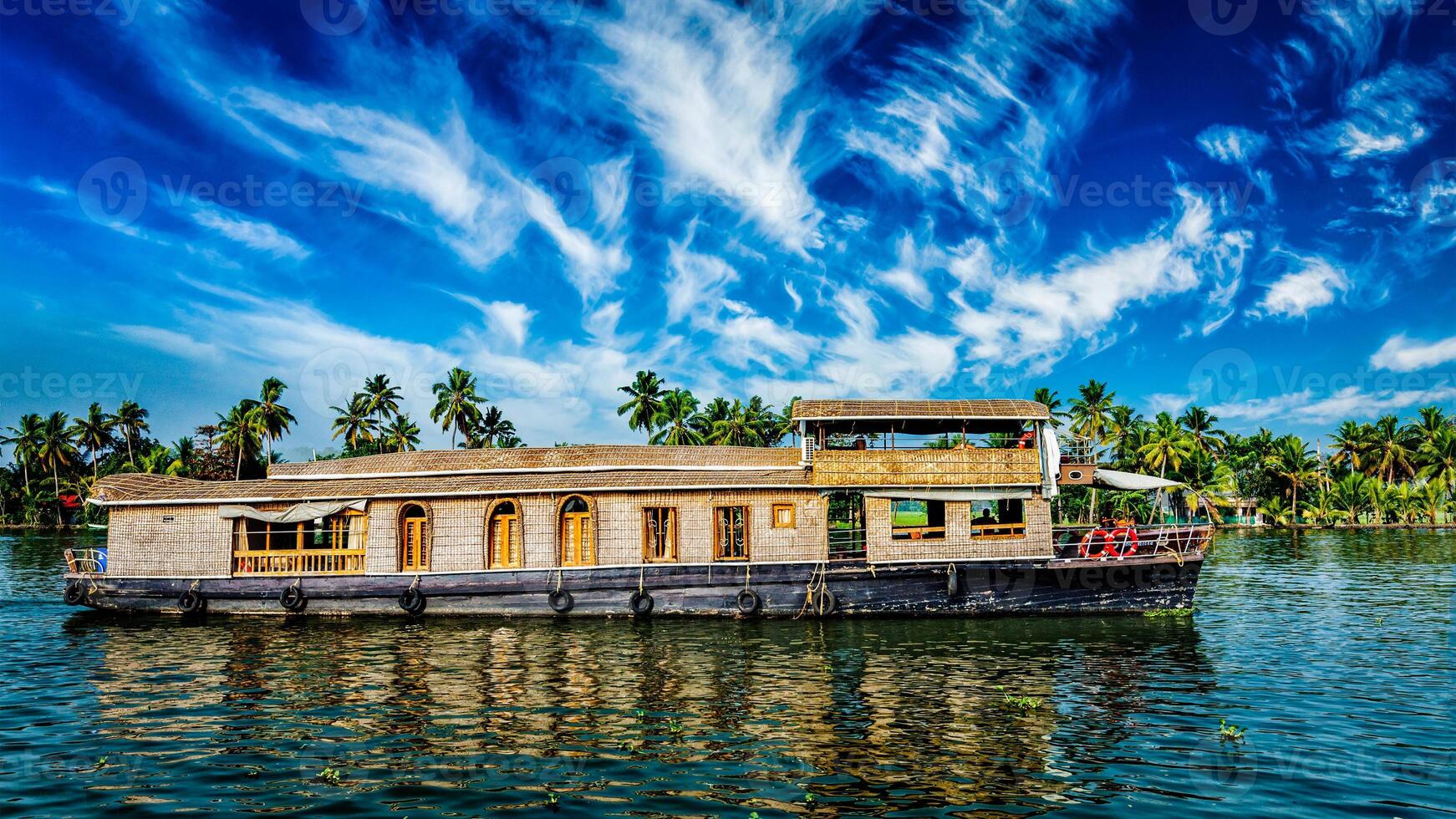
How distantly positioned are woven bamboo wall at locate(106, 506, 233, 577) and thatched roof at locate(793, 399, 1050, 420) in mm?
15281

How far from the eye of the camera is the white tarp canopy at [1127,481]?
20.3m

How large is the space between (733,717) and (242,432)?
6022cm

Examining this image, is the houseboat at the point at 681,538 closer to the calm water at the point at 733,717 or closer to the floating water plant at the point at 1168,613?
the floating water plant at the point at 1168,613

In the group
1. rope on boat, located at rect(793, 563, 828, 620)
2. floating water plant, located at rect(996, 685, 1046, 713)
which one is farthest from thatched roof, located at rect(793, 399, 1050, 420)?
floating water plant, located at rect(996, 685, 1046, 713)

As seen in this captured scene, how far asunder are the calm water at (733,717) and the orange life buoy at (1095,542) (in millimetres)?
1897

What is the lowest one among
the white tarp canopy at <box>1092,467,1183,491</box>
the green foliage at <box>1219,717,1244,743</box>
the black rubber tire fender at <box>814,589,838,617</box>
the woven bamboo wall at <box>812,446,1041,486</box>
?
the green foliage at <box>1219,717,1244,743</box>

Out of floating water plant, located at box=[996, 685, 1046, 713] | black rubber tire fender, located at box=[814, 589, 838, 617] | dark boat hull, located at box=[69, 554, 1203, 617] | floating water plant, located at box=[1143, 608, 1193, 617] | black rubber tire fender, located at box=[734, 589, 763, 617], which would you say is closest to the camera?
floating water plant, located at box=[996, 685, 1046, 713]

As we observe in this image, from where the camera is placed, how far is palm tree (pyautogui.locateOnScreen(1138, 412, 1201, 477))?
60719 millimetres

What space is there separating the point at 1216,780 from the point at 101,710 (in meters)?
15.4

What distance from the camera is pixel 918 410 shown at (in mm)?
20500

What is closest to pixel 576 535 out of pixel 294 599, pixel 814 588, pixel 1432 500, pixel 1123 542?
pixel 814 588

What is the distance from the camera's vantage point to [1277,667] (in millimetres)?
14992

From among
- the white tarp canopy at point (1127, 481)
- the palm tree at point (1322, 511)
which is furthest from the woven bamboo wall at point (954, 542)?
the palm tree at point (1322, 511)

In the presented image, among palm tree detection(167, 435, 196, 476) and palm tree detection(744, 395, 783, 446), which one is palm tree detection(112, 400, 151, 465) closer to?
palm tree detection(167, 435, 196, 476)
